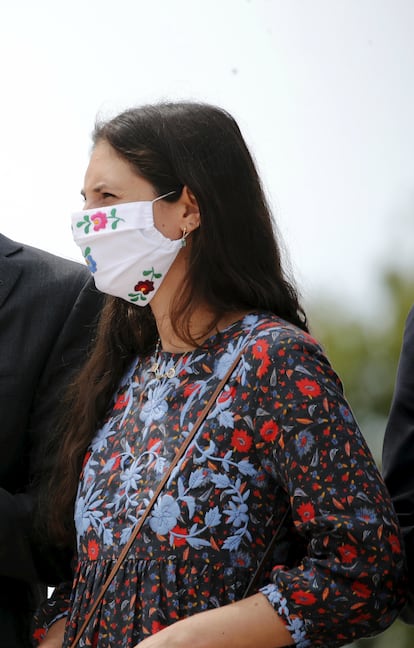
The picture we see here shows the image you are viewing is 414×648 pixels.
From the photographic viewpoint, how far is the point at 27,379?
2537 millimetres

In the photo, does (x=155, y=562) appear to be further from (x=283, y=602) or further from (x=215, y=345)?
(x=215, y=345)

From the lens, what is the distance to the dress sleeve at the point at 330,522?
1.77 metres

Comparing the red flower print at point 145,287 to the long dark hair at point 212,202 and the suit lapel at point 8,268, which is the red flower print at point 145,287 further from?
the suit lapel at point 8,268

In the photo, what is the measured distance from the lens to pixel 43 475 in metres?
2.48

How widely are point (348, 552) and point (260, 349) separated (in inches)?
15.1

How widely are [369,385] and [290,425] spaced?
5.85m

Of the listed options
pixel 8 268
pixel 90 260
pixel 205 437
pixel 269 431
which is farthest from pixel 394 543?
pixel 8 268

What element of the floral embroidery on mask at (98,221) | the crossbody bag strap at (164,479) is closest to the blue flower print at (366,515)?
the crossbody bag strap at (164,479)

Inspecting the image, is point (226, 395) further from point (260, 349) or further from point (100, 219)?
point (100, 219)

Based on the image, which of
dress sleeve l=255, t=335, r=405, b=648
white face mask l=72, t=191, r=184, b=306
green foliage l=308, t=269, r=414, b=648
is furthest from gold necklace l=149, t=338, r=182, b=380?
green foliage l=308, t=269, r=414, b=648

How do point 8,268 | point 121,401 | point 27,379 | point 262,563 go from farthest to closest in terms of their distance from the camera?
1. point 8,268
2. point 27,379
3. point 121,401
4. point 262,563

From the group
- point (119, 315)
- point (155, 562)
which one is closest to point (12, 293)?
point (119, 315)

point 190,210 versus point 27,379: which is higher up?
point 190,210

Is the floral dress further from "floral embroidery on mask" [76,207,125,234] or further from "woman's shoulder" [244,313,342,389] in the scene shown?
"floral embroidery on mask" [76,207,125,234]
